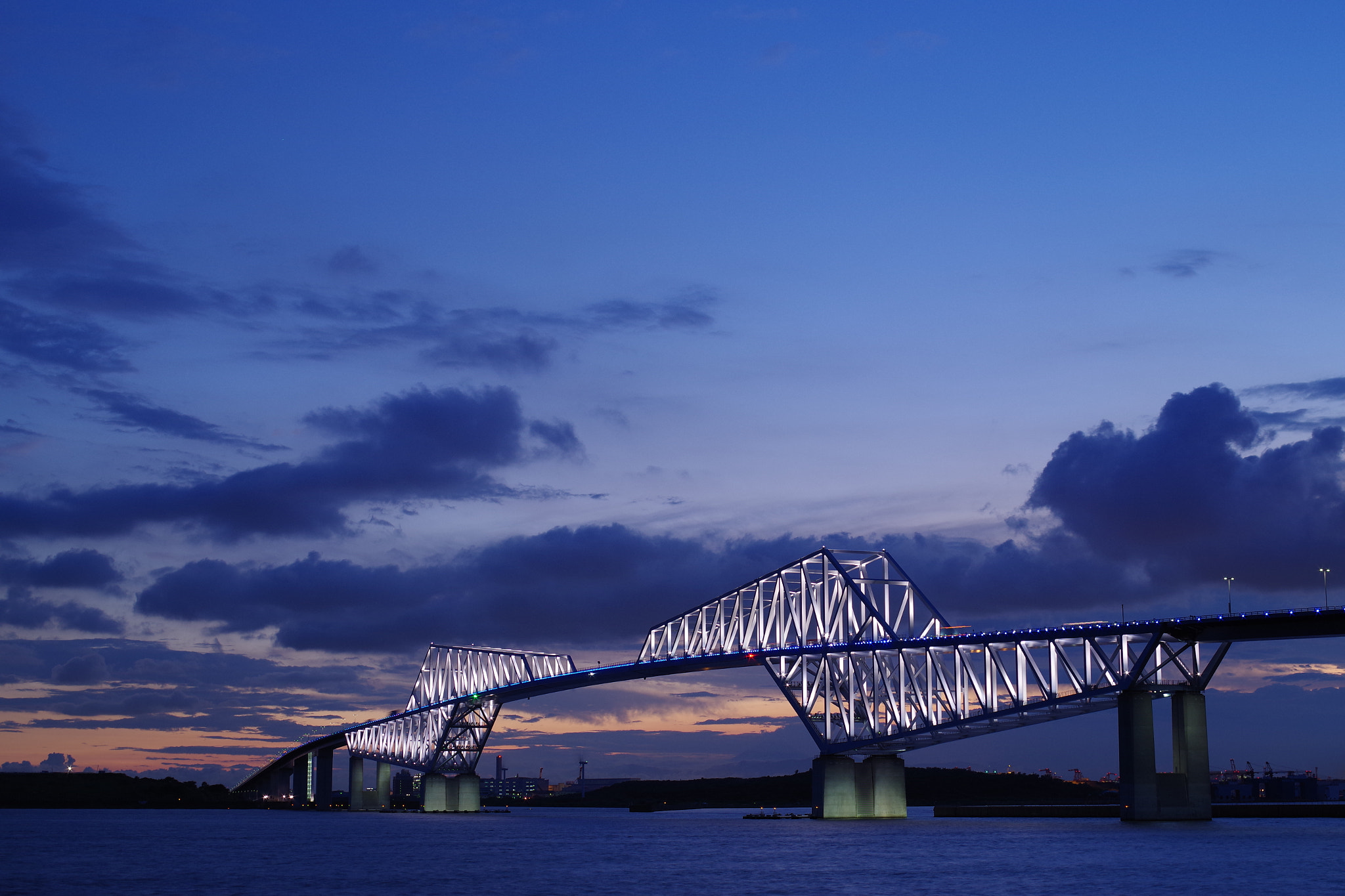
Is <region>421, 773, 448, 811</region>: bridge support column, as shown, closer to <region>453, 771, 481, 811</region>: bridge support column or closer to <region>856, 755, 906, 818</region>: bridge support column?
<region>453, 771, 481, 811</region>: bridge support column

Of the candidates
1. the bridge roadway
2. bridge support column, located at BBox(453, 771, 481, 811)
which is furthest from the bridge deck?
bridge support column, located at BBox(453, 771, 481, 811)

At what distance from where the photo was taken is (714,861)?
7388 cm

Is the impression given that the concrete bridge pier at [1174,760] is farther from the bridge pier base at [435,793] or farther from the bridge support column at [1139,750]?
the bridge pier base at [435,793]

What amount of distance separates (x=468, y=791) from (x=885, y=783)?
83297mm

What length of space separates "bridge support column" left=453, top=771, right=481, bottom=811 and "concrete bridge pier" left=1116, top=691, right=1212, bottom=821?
4160 inches

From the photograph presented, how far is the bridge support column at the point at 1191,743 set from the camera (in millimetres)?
84438

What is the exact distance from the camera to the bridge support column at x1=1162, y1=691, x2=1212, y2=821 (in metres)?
84.4

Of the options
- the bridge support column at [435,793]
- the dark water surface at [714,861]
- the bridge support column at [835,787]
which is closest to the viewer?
the dark water surface at [714,861]

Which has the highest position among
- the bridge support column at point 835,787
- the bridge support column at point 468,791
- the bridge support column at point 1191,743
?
the bridge support column at point 1191,743

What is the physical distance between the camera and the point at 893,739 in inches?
4168

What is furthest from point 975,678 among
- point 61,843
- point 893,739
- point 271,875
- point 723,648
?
point 61,843

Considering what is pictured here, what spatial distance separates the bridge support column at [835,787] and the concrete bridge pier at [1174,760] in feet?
92.1

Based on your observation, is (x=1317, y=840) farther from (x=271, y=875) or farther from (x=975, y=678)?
(x=271, y=875)

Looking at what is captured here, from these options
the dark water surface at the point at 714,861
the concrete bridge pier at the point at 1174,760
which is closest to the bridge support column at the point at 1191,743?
the concrete bridge pier at the point at 1174,760
